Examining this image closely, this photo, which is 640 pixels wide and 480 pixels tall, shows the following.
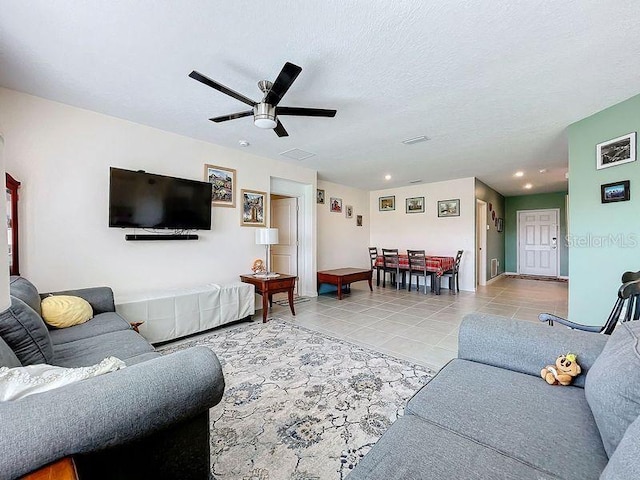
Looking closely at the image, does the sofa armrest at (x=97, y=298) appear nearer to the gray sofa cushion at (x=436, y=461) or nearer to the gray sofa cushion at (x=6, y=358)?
the gray sofa cushion at (x=6, y=358)

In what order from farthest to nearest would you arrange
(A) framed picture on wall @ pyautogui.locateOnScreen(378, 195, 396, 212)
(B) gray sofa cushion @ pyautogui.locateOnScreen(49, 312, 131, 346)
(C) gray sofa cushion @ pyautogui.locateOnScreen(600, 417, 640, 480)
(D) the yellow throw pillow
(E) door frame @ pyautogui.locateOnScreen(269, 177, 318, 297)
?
(A) framed picture on wall @ pyautogui.locateOnScreen(378, 195, 396, 212), (E) door frame @ pyautogui.locateOnScreen(269, 177, 318, 297), (D) the yellow throw pillow, (B) gray sofa cushion @ pyautogui.locateOnScreen(49, 312, 131, 346), (C) gray sofa cushion @ pyautogui.locateOnScreen(600, 417, 640, 480)

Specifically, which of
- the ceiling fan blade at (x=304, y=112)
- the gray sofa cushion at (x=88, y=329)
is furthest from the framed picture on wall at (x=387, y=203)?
the gray sofa cushion at (x=88, y=329)

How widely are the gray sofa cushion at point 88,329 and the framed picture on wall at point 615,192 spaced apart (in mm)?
4848

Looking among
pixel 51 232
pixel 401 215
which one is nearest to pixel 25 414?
pixel 51 232

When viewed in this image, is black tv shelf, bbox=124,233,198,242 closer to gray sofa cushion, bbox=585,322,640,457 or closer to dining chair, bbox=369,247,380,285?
gray sofa cushion, bbox=585,322,640,457

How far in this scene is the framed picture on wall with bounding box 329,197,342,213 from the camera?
6727mm

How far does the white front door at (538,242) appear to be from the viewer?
809 cm

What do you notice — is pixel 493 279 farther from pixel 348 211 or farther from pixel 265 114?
pixel 265 114

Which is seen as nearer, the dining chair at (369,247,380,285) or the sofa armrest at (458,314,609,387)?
the sofa armrest at (458,314,609,387)

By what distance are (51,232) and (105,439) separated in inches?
117

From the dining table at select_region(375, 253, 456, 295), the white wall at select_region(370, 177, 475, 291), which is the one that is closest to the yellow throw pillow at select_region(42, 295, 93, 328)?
the dining table at select_region(375, 253, 456, 295)

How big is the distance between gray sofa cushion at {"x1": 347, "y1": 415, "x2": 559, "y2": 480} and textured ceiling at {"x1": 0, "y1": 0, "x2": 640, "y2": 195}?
2.17m

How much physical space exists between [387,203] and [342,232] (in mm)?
1647

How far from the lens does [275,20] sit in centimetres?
174
